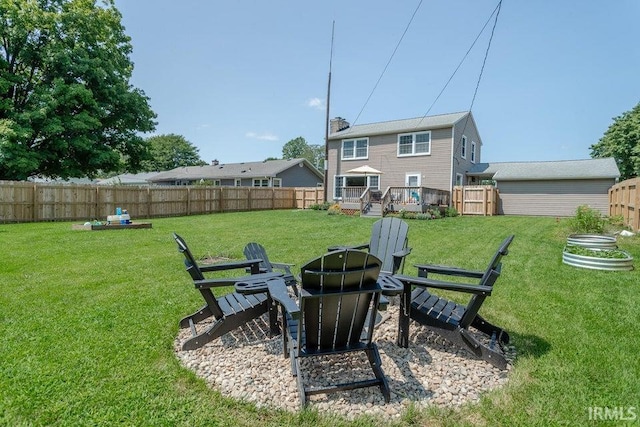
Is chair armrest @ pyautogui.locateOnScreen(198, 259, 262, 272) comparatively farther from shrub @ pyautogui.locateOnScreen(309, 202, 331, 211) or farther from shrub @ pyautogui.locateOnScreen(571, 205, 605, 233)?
shrub @ pyautogui.locateOnScreen(309, 202, 331, 211)

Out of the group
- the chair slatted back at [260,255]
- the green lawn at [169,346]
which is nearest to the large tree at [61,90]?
the green lawn at [169,346]

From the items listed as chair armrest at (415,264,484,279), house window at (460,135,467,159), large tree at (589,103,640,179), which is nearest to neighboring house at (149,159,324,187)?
house window at (460,135,467,159)

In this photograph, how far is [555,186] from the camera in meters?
19.1

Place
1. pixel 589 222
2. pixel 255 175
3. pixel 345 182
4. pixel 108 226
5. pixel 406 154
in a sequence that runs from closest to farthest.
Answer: pixel 589 222 < pixel 108 226 < pixel 406 154 < pixel 345 182 < pixel 255 175

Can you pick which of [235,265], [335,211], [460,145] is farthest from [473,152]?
[235,265]

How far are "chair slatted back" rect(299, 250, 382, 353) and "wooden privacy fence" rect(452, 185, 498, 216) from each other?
60.7ft

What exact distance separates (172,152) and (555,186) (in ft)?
163

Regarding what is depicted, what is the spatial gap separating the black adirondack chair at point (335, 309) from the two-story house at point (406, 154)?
49.3 feet

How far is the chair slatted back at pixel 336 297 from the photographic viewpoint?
2.27 metres

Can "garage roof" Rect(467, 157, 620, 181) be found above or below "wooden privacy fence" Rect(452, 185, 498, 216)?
above

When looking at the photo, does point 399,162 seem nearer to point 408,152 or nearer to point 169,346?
point 408,152

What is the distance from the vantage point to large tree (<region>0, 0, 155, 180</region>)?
16.5 metres

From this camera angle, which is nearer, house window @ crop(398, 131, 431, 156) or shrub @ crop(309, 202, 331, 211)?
house window @ crop(398, 131, 431, 156)

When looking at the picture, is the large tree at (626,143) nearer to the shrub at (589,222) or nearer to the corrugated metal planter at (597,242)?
the shrub at (589,222)
